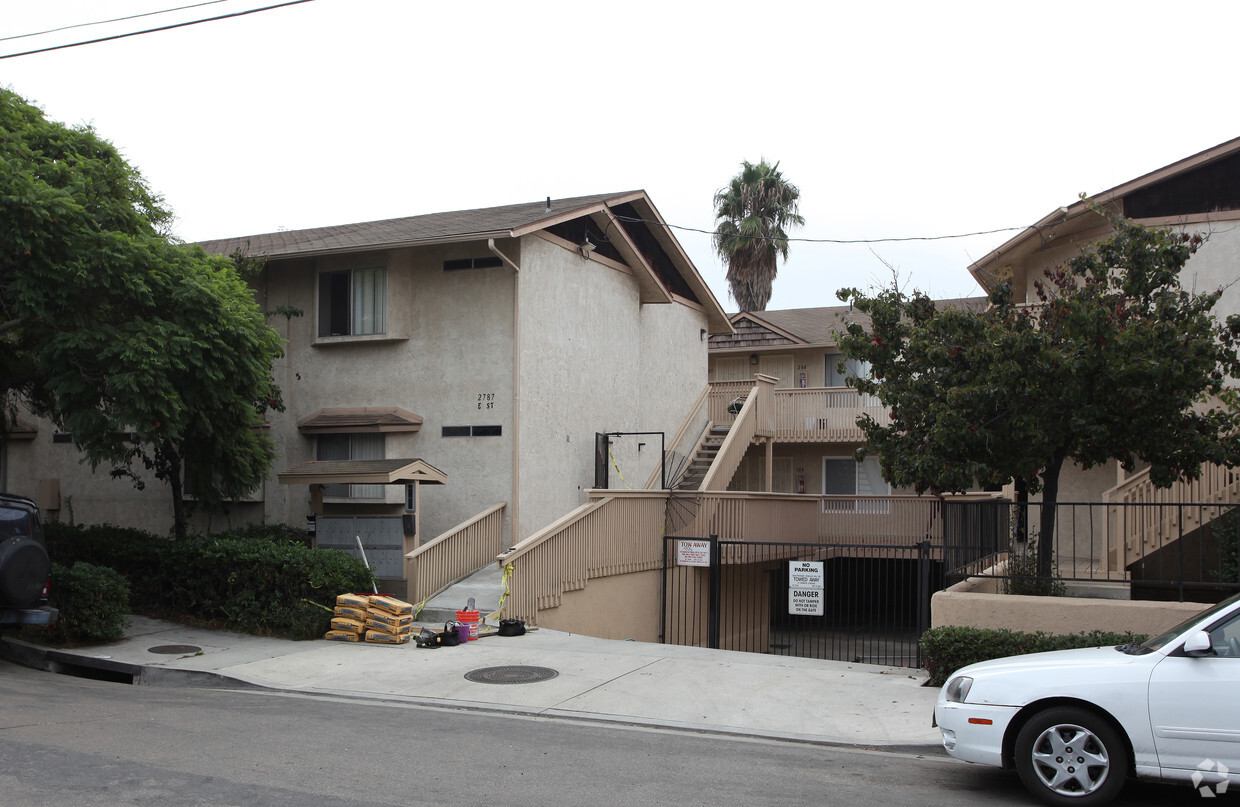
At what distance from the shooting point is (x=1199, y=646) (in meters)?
6.27

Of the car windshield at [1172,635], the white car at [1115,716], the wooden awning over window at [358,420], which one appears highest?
the wooden awning over window at [358,420]

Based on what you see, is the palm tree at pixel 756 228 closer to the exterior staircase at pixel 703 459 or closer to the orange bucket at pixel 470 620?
the exterior staircase at pixel 703 459

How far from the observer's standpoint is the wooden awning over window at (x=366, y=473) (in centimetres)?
1505

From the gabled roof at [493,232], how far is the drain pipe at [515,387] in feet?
2.42

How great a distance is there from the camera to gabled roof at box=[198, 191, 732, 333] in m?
17.1

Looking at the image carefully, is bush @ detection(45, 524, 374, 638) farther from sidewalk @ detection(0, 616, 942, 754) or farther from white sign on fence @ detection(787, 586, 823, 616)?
white sign on fence @ detection(787, 586, 823, 616)

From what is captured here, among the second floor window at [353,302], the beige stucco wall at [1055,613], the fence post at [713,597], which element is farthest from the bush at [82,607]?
the beige stucco wall at [1055,613]

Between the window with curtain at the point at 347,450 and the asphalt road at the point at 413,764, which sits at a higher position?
the window with curtain at the point at 347,450

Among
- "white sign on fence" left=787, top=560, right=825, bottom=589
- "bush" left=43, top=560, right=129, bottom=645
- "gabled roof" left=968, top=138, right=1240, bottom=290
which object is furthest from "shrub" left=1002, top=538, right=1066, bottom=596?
"bush" left=43, top=560, right=129, bottom=645

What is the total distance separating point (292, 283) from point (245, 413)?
4.40 meters

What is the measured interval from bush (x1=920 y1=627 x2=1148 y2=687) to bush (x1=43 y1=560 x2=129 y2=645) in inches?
377

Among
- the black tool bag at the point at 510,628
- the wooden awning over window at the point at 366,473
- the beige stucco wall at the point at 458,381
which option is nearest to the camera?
the black tool bag at the point at 510,628

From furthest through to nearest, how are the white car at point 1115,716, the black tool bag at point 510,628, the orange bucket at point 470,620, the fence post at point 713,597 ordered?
the fence post at point 713,597 < the black tool bag at point 510,628 < the orange bucket at point 470,620 < the white car at point 1115,716

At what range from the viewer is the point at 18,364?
15.1 m
